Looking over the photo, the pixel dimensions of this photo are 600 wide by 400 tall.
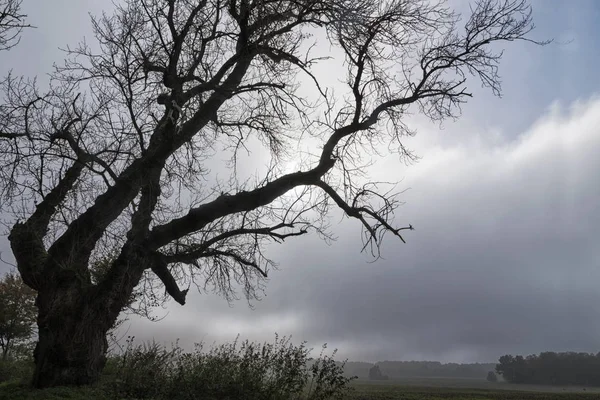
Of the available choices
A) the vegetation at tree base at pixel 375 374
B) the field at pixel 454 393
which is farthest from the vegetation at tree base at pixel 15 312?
the vegetation at tree base at pixel 375 374

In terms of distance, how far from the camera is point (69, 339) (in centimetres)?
888

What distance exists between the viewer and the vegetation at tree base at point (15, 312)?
2711cm

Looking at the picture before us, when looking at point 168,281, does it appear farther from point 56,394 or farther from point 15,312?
point 15,312

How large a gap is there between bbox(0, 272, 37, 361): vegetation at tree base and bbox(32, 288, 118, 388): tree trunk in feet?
69.7

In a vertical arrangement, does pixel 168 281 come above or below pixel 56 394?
above

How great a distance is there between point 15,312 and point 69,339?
22438mm

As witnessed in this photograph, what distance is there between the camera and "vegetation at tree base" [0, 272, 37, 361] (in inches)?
1067

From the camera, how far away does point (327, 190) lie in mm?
10258

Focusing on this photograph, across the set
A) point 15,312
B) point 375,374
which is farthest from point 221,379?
point 375,374

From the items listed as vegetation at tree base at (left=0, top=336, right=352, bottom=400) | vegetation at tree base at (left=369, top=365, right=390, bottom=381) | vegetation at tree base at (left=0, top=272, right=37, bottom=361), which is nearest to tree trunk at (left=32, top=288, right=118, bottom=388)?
vegetation at tree base at (left=0, top=336, right=352, bottom=400)

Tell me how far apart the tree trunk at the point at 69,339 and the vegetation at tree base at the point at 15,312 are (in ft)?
69.7

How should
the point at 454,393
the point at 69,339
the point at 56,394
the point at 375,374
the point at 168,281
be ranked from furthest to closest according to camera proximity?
the point at 375,374
the point at 454,393
the point at 168,281
the point at 69,339
the point at 56,394

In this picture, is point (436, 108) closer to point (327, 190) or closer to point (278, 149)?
point (327, 190)

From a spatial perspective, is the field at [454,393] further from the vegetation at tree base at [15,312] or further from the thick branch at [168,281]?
the vegetation at tree base at [15,312]
